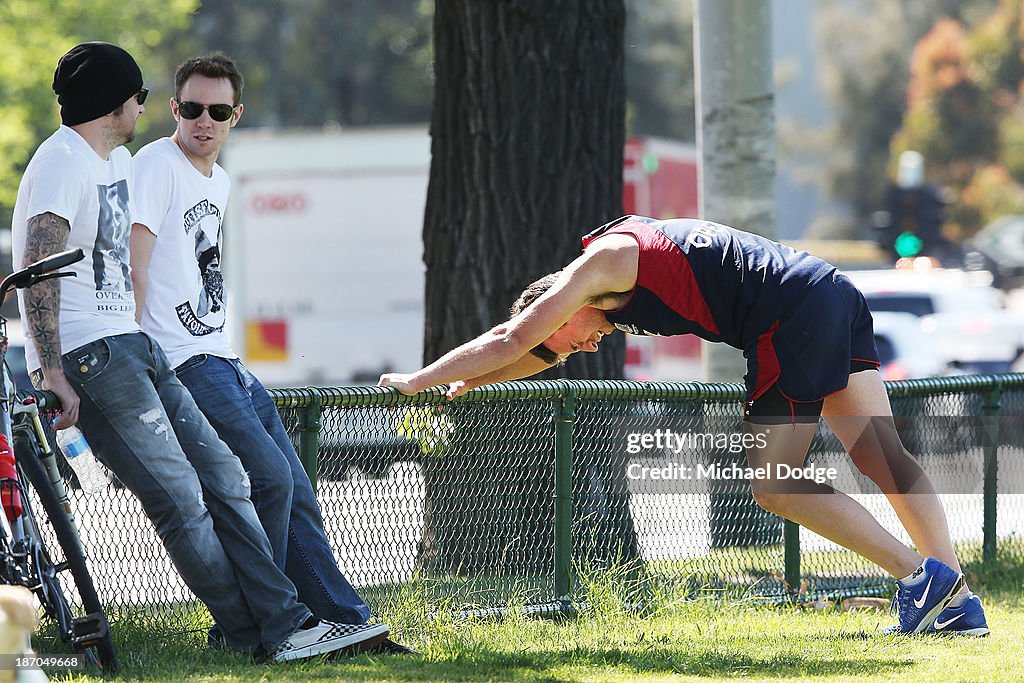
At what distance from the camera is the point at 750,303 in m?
5.38

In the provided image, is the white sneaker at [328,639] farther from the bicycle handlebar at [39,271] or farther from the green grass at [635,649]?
the bicycle handlebar at [39,271]

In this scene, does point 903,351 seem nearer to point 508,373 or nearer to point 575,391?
point 575,391

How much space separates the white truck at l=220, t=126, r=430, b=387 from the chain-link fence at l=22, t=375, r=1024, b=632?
1207 cm

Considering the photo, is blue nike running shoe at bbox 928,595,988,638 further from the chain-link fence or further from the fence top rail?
the fence top rail

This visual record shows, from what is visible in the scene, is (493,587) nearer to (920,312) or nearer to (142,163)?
(142,163)

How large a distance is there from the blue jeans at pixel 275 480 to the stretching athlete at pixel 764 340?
465mm

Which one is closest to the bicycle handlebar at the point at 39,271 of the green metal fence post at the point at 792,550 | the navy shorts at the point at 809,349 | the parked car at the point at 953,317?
the navy shorts at the point at 809,349

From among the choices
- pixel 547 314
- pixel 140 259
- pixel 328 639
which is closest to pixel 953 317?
pixel 547 314

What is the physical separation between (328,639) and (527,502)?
4.64ft

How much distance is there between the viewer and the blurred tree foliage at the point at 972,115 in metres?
58.1

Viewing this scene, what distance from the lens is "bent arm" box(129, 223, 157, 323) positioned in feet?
16.8

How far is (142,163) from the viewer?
5266 mm

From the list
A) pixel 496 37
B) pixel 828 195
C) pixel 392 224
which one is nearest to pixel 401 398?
pixel 496 37

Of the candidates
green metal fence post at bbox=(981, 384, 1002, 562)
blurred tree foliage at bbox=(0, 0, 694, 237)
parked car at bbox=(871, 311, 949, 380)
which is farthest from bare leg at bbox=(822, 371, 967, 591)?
blurred tree foliage at bbox=(0, 0, 694, 237)
